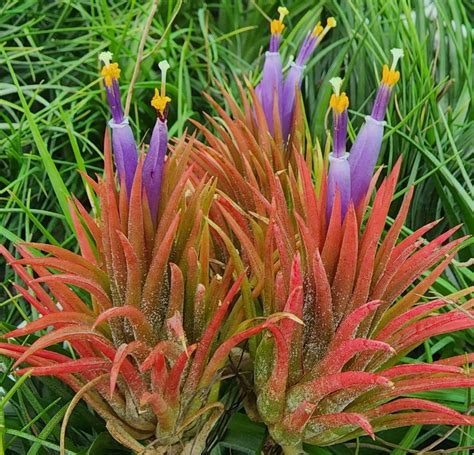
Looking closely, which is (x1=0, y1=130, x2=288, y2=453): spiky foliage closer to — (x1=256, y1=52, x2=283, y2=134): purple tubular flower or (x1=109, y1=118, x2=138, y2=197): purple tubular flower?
(x1=109, y1=118, x2=138, y2=197): purple tubular flower

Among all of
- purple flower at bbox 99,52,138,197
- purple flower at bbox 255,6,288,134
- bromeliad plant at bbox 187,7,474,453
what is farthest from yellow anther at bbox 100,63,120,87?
purple flower at bbox 255,6,288,134

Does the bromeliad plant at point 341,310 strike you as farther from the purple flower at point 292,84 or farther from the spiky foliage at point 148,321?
the purple flower at point 292,84

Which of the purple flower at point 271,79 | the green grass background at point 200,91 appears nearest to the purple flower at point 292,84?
the purple flower at point 271,79

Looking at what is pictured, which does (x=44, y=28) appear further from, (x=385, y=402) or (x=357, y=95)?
(x=385, y=402)

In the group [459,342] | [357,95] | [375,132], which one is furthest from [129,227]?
[357,95]

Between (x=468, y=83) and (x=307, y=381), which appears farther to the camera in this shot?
(x=468, y=83)

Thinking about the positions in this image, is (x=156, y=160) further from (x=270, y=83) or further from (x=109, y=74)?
(x=270, y=83)
